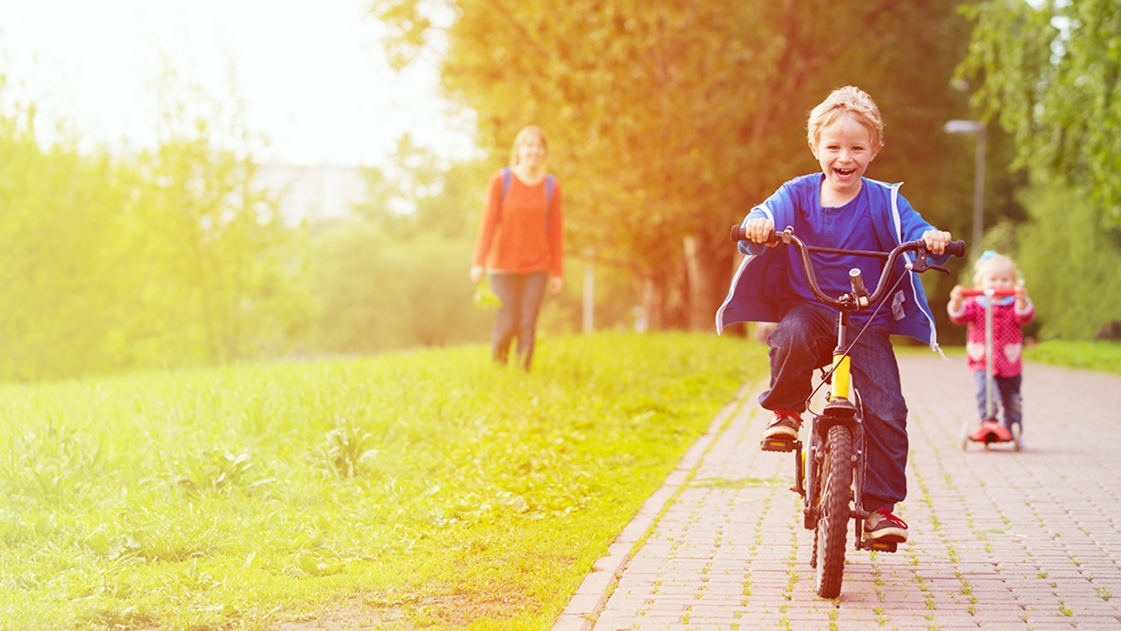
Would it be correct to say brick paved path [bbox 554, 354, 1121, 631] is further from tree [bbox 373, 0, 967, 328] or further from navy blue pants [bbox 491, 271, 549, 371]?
tree [bbox 373, 0, 967, 328]

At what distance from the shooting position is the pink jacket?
803 cm

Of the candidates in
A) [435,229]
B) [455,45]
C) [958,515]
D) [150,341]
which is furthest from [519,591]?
[435,229]

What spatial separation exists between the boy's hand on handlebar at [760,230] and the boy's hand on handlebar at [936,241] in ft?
1.76

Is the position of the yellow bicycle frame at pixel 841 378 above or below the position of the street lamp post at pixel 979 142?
below

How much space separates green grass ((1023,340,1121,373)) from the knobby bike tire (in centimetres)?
1436

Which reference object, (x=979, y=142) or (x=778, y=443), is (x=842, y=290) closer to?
(x=778, y=443)

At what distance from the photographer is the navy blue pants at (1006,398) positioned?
8016 millimetres

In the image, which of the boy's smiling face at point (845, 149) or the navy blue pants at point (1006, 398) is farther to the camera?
the navy blue pants at point (1006, 398)

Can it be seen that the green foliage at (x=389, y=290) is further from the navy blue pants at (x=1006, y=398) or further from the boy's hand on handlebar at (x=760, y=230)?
the boy's hand on handlebar at (x=760, y=230)

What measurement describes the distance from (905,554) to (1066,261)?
3791 cm

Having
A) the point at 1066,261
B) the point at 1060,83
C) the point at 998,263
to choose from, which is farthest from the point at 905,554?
the point at 1066,261

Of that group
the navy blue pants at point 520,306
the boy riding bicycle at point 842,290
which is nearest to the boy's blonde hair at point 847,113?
the boy riding bicycle at point 842,290

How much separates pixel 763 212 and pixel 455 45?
68.0ft

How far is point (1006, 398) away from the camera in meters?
8.07
